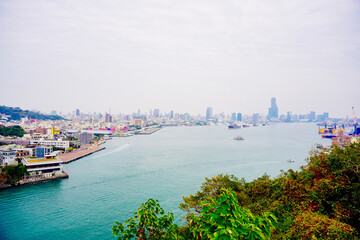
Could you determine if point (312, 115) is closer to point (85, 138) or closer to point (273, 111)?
point (273, 111)

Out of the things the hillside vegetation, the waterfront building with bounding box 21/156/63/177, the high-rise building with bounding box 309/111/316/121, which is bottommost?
the waterfront building with bounding box 21/156/63/177

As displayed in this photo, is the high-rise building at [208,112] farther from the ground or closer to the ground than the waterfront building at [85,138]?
farther from the ground

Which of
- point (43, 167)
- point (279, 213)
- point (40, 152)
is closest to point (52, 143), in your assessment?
point (40, 152)

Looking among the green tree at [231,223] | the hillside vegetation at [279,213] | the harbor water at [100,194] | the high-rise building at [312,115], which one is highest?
the high-rise building at [312,115]

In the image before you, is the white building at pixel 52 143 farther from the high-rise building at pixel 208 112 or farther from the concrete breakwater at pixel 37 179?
the high-rise building at pixel 208 112

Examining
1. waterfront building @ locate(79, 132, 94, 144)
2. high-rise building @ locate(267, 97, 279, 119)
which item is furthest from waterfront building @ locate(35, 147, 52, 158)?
high-rise building @ locate(267, 97, 279, 119)

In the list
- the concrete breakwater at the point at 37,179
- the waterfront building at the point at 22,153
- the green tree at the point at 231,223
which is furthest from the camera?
the waterfront building at the point at 22,153

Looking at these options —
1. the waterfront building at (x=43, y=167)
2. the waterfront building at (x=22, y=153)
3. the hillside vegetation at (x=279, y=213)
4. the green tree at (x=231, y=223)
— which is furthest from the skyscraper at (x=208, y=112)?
the green tree at (x=231, y=223)

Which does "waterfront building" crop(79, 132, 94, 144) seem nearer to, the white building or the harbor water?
the white building
